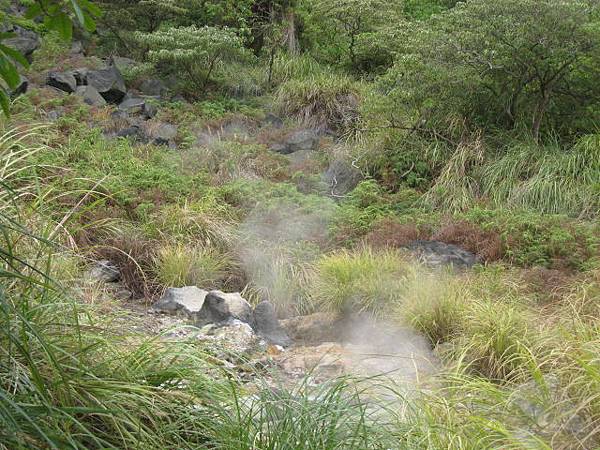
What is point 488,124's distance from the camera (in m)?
10.3

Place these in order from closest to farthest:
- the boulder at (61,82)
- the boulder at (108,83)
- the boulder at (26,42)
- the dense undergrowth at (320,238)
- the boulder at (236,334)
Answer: the dense undergrowth at (320,238), the boulder at (236,334), the boulder at (61,82), the boulder at (108,83), the boulder at (26,42)

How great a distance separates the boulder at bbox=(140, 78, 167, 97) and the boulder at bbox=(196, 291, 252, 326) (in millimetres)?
8207

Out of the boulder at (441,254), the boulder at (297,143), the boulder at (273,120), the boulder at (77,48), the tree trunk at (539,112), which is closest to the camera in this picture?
the boulder at (441,254)

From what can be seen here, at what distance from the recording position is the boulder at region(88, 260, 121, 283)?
255 inches

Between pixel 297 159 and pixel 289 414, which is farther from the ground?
pixel 289 414

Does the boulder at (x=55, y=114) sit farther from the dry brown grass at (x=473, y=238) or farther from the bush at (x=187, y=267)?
the dry brown grass at (x=473, y=238)

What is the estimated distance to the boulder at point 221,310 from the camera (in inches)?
239

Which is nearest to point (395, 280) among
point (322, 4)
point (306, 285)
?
point (306, 285)

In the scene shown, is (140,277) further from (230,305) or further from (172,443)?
(172,443)

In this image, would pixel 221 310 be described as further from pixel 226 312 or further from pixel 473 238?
pixel 473 238

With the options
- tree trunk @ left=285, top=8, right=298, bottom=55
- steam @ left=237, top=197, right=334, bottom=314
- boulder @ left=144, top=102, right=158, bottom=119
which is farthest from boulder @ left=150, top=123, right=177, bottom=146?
tree trunk @ left=285, top=8, right=298, bottom=55

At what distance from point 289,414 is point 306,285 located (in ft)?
13.3

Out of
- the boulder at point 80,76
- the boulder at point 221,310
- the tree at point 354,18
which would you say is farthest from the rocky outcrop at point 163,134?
the boulder at point 221,310

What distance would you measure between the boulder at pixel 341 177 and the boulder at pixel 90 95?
4.50m
